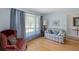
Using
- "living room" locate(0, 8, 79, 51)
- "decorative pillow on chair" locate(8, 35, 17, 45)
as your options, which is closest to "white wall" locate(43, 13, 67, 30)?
"living room" locate(0, 8, 79, 51)

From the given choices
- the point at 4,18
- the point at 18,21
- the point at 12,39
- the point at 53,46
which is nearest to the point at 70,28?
the point at 53,46

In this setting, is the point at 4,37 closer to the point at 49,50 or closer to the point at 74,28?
the point at 49,50

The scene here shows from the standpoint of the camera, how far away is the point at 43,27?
2406 millimetres

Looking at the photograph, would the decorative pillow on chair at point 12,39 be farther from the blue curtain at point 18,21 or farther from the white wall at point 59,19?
the white wall at point 59,19

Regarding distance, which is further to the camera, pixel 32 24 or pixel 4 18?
pixel 32 24

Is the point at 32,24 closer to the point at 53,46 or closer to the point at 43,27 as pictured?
the point at 43,27

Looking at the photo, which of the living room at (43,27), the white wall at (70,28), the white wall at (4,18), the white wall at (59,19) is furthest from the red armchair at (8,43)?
the white wall at (70,28)

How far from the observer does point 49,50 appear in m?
2.26

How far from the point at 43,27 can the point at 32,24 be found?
0.27m

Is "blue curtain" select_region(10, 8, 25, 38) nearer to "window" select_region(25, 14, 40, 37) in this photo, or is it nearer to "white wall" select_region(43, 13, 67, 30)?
"window" select_region(25, 14, 40, 37)

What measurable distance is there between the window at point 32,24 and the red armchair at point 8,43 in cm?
24

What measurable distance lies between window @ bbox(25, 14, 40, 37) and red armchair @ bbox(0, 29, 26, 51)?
245 millimetres
